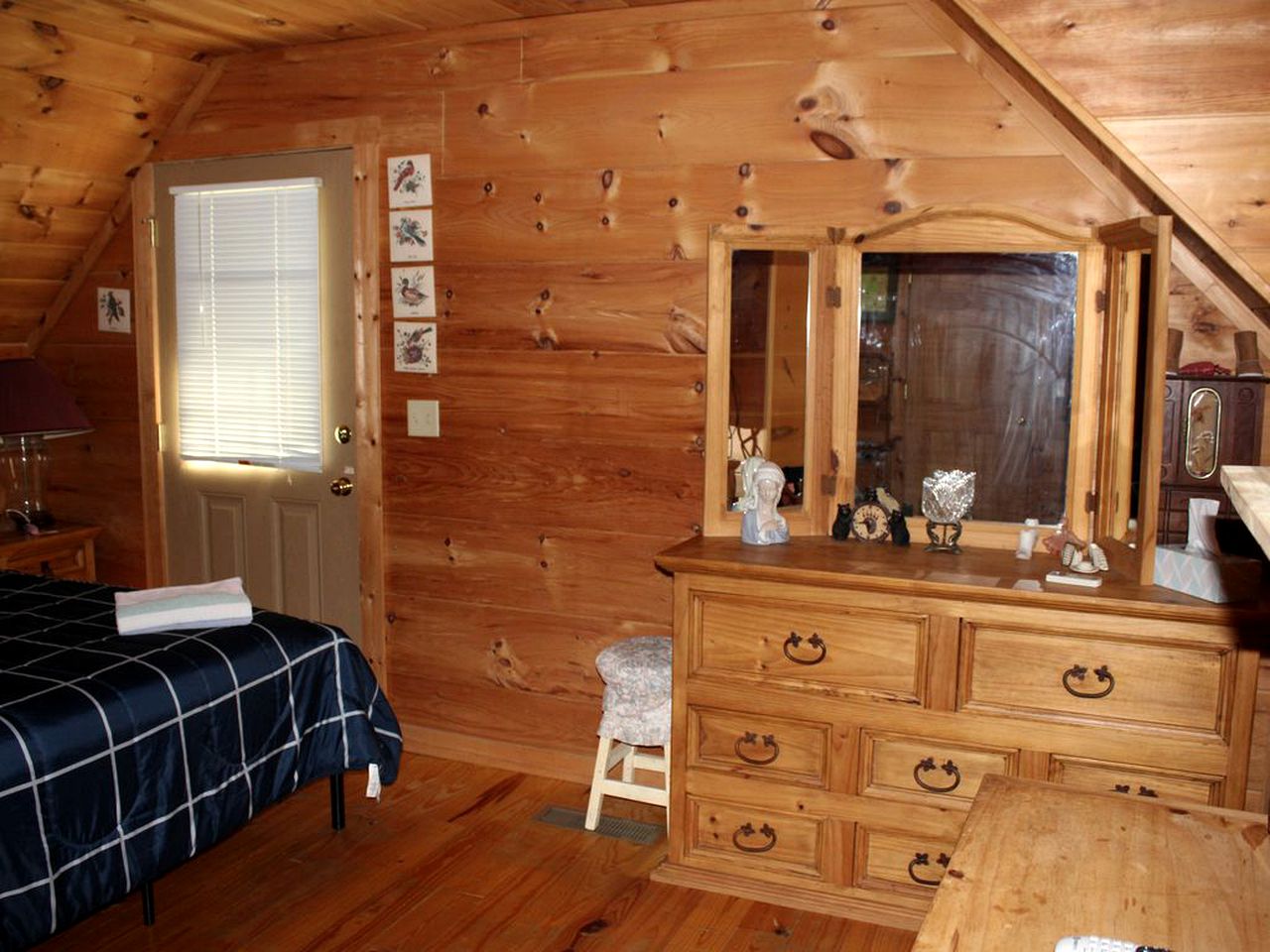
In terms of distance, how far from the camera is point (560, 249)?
11.3ft

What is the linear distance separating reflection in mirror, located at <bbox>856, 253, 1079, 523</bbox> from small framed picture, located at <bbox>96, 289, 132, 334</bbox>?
8.85 ft

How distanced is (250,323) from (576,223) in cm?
129

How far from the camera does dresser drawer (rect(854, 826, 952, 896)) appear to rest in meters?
2.70

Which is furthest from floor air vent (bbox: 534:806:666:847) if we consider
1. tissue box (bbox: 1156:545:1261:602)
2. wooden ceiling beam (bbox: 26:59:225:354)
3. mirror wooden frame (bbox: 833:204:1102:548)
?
wooden ceiling beam (bbox: 26:59:225:354)

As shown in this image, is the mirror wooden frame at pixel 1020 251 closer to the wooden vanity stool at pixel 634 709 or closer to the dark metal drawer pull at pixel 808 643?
the dark metal drawer pull at pixel 808 643

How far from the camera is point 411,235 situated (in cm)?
365

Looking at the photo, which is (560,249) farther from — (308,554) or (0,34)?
(0,34)

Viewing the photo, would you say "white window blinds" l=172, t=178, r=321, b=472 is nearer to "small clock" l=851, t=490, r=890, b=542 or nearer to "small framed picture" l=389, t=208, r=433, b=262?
"small framed picture" l=389, t=208, r=433, b=262

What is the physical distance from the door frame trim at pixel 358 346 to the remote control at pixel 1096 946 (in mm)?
2918

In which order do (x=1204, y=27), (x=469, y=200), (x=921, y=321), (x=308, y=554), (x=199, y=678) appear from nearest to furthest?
(x=1204, y=27) < (x=199, y=678) < (x=921, y=321) < (x=469, y=200) < (x=308, y=554)

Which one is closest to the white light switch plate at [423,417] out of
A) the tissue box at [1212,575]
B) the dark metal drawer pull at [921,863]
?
the dark metal drawer pull at [921,863]

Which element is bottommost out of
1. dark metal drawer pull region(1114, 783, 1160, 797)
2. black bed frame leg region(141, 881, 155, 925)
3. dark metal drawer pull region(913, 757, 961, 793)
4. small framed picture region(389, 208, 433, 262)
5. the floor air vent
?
the floor air vent

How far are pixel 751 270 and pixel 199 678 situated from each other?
1729 millimetres

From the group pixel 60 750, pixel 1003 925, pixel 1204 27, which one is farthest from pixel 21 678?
pixel 1204 27
